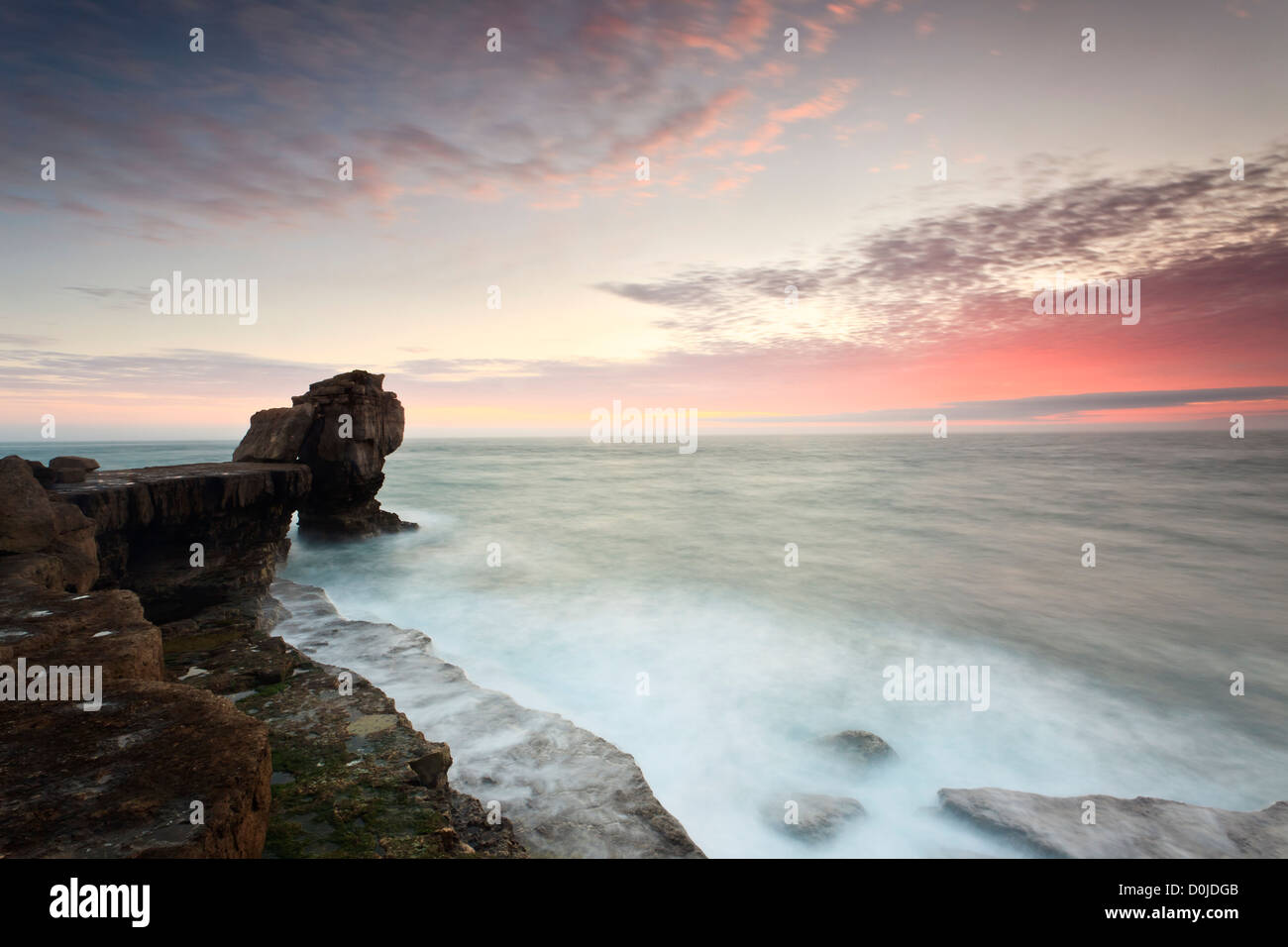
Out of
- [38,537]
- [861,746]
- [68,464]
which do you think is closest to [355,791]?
[38,537]

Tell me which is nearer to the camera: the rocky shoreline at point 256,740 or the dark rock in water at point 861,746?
the rocky shoreline at point 256,740

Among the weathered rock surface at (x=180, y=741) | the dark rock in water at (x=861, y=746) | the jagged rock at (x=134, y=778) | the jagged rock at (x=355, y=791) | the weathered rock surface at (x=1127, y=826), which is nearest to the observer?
the jagged rock at (x=134, y=778)

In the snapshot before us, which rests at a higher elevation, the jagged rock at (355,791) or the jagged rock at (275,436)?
the jagged rock at (275,436)

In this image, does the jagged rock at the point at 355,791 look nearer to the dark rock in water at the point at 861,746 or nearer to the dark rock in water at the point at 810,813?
the dark rock in water at the point at 810,813

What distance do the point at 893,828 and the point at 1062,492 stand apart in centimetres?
3244

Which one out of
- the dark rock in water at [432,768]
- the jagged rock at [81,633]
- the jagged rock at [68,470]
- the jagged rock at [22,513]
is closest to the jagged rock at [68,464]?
the jagged rock at [68,470]

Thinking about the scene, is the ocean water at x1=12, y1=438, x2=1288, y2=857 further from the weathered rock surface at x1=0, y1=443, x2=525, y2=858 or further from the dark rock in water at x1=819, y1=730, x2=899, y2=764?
the weathered rock surface at x1=0, y1=443, x2=525, y2=858

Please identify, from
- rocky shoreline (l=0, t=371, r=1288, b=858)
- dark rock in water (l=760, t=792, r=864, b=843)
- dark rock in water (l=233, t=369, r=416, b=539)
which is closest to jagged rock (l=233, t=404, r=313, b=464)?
dark rock in water (l=233, t=369, r=416, b=539)

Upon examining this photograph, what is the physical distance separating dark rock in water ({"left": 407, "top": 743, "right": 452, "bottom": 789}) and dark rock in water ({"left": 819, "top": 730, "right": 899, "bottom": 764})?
5.21 meters

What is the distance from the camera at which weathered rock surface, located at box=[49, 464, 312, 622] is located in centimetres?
847

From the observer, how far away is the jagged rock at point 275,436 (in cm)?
1322

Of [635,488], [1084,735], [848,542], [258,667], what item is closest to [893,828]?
[1084,735]

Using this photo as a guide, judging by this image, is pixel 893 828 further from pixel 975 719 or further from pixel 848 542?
pixel 848 542

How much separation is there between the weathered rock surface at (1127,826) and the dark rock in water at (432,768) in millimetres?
5417
